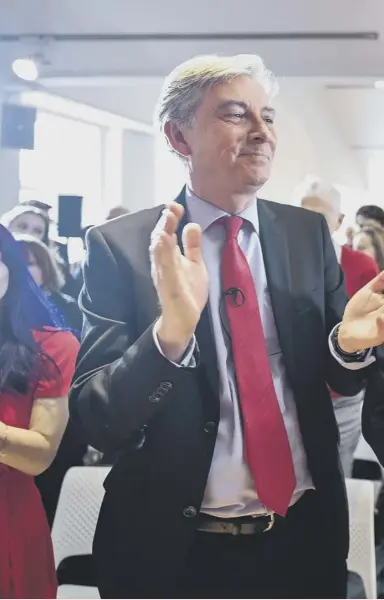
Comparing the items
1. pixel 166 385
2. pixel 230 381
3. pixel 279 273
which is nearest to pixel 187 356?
pixel 166 385

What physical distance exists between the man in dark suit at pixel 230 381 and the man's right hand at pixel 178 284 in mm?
109

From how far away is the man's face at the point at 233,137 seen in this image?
1.16m

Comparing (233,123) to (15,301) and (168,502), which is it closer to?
(15,301)

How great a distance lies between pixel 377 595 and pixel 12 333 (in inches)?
36.5

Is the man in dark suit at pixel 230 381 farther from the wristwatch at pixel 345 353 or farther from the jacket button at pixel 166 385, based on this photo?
the jacket button at pixel 166 385

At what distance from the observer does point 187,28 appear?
4.33ft

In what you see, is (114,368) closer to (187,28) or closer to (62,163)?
(62,163)

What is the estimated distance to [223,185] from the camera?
120 cm

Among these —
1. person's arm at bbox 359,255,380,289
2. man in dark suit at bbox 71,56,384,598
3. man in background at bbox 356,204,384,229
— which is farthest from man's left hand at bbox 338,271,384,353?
man in background at bbox 356,204,384,229

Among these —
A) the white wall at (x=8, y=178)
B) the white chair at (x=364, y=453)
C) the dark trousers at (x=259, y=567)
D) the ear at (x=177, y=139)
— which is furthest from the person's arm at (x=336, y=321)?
the white wall at (x=8, y=178)

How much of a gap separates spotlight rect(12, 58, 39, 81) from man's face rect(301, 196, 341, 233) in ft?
2.06

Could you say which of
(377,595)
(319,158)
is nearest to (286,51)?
(319,158)

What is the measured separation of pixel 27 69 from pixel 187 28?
35 cm

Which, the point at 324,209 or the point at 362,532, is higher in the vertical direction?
the point at 324,209
